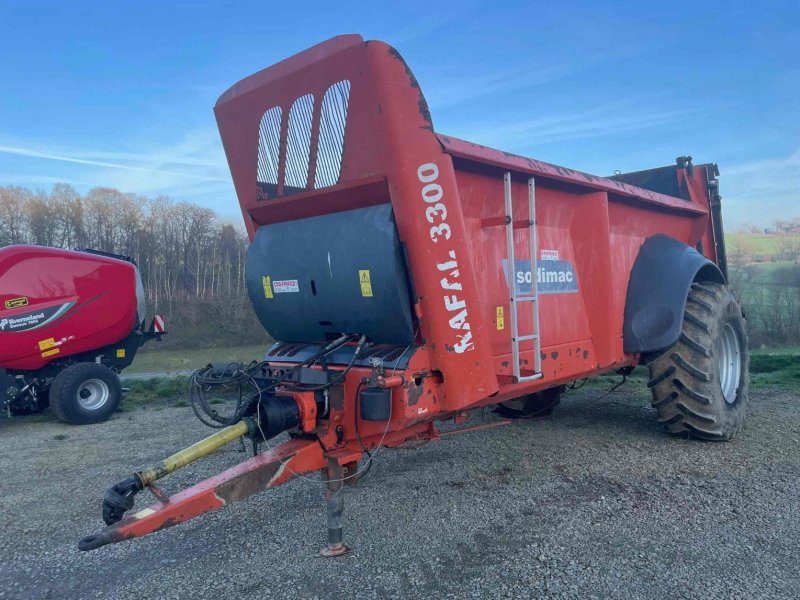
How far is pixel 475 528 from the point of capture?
399 cm

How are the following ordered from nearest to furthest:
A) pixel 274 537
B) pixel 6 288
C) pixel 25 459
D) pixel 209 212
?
pixel 274 537 → pixel 25 459 → pixel 6 288 → pixel 209 212

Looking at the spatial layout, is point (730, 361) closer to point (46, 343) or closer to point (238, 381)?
point (238, 381)

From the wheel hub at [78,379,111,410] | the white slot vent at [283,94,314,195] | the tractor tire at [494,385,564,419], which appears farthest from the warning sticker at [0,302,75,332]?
the tractor tire at [494,385,564,419]

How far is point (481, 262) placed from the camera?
13.1 feet

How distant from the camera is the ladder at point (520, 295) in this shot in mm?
4133

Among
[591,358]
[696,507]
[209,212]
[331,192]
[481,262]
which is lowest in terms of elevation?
[696,507]

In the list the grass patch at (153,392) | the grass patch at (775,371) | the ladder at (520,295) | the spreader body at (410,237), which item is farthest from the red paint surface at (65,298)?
the grass patch at (775,371)

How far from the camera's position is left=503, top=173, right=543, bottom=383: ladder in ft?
13.6

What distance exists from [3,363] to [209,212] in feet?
116

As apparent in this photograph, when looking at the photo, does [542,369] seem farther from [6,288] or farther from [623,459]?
[6,288]

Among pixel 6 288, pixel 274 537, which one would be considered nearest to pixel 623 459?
pixel 274 537

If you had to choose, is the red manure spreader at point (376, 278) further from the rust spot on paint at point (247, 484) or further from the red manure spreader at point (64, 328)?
the red manure spreader at point (64, 328)

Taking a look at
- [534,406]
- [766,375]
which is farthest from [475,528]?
[766,375]

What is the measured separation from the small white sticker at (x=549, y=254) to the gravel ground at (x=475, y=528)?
66.1 inches
